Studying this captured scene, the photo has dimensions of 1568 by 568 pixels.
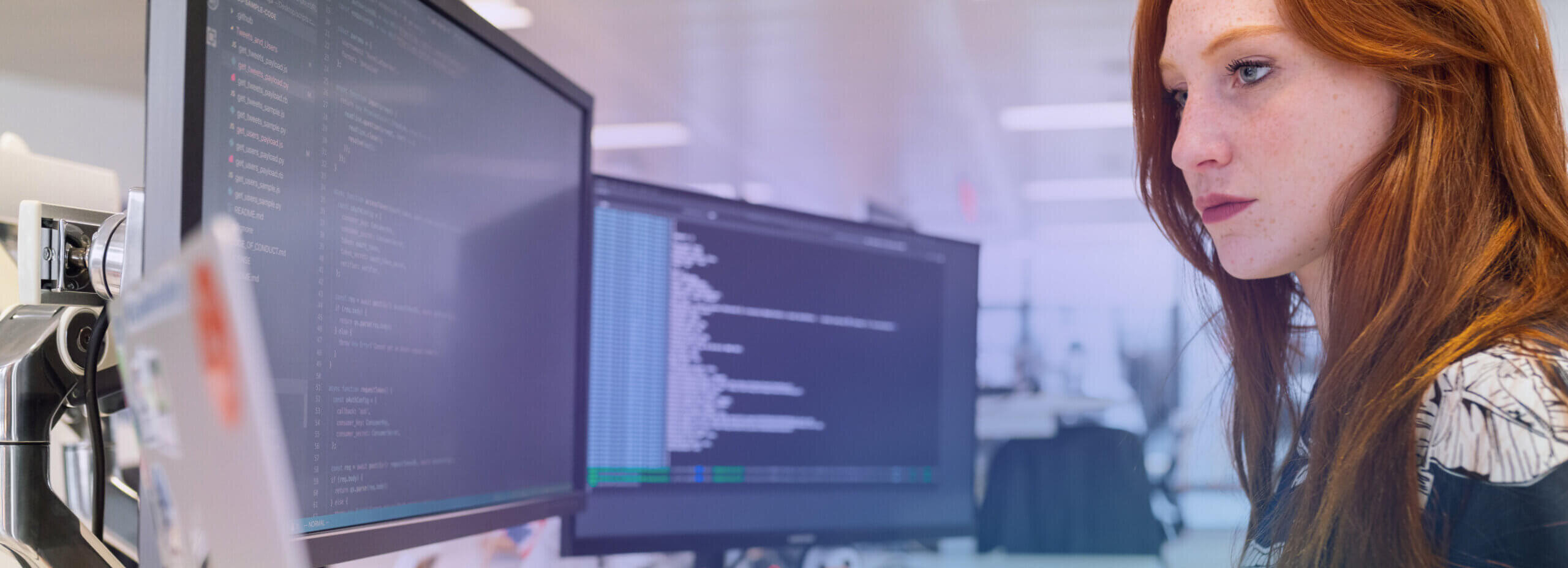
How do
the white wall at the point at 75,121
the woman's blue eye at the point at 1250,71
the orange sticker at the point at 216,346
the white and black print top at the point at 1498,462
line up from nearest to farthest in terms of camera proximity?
the orange sticker at the point at 216,346
the white and black print top at the point at 1498,462
the woman's blue eye at the point at 1250,71
the white wall at the point at 75,121

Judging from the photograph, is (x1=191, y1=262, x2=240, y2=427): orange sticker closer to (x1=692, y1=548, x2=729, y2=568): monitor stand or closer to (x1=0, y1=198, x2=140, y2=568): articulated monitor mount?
(x1=0, y1=198, x2=140, y2=568): articulated monitor mount

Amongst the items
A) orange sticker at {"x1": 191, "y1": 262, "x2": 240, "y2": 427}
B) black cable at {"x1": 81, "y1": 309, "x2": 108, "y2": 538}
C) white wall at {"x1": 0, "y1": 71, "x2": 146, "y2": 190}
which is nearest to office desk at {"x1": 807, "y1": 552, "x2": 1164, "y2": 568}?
black cable at {"x1": 81, "y1": 309, "x2": 108, "y2": 538}

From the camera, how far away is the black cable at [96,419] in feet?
2.03

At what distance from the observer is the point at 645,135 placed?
6.73 feet

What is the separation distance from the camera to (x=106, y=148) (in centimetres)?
177

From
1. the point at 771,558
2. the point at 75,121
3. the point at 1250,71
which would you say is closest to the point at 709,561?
the point at 771,558

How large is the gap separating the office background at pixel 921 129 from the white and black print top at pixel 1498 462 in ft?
4.11

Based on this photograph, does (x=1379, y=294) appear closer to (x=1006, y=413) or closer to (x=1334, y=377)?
(x=1334, y=377)

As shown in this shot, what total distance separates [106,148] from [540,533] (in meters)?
1.17

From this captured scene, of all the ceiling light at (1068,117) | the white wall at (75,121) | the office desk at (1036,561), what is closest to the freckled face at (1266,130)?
the office desk at (1036,561)

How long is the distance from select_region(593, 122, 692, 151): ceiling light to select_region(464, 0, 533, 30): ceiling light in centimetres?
27

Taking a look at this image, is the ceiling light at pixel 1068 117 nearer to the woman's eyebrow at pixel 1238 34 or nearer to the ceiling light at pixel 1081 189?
the ceiling light at pixel 1081 189

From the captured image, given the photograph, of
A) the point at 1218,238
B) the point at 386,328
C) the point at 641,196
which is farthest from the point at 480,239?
the point at 1218,238

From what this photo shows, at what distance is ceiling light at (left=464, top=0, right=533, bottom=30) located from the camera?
1970 millimetres
